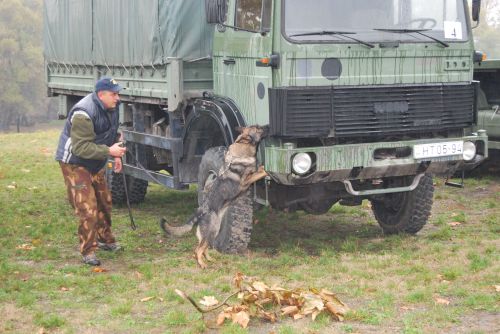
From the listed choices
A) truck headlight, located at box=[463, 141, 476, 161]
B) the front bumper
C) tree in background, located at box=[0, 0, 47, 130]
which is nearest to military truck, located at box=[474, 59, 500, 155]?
truck headlight, located at box=[463, 141, 476, 161]

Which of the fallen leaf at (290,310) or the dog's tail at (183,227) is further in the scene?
the dog's tail at (183,227)

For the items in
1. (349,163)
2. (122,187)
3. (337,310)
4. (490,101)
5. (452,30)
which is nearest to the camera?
(337,310)

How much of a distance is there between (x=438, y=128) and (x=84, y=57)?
211 inches

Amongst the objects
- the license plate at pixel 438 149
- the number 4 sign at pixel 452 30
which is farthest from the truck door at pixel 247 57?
the number 4 sign at pixel 452 30

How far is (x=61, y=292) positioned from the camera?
676 centimetres

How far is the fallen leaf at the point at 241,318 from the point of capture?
5.63 m

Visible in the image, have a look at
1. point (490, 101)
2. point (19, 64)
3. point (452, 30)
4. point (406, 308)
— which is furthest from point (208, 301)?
point (19, 64)

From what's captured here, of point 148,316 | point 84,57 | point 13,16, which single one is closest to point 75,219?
point 84,57

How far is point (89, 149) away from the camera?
749 centimetres

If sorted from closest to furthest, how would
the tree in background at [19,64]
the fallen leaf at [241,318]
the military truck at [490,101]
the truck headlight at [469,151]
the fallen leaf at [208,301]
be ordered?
1. the fallen leaf at [241,318]
2. the fallen leaf at [208,301]
3. the truck headlight at [469,151]
4. the military truck at [490,101]
5. the tree in background at [19,64]

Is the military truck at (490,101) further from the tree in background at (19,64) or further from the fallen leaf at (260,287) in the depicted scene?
the tree in background at (19,64)

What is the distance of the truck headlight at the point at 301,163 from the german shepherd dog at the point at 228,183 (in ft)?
1.28

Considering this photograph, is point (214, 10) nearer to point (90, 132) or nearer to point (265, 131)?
point (265, 131)

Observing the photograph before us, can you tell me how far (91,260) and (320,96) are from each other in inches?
100
